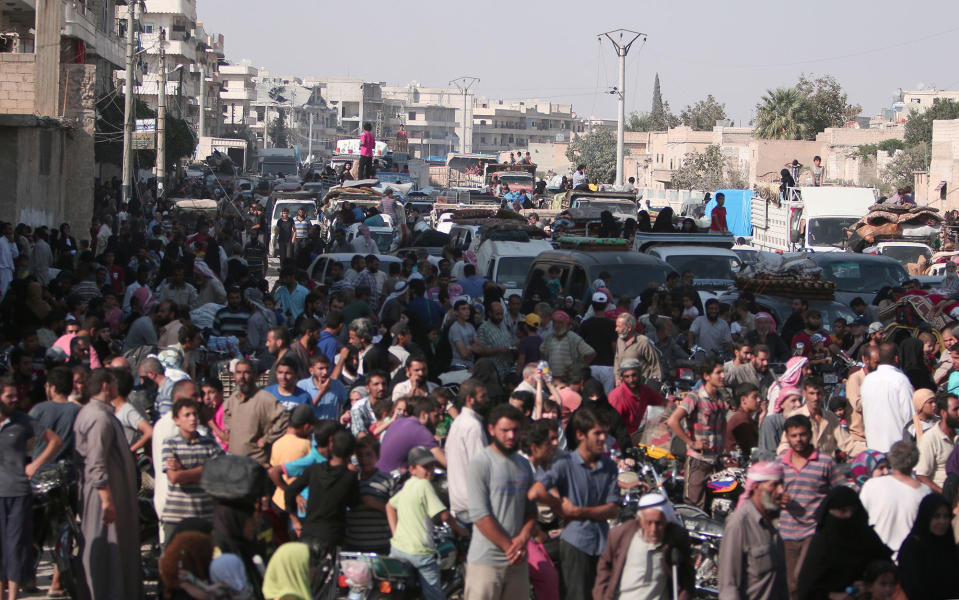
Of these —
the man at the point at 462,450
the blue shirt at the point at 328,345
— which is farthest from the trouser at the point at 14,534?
the blue shirt at the point at 328,345

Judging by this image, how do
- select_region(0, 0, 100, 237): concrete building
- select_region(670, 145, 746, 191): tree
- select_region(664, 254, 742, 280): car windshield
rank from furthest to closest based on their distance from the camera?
select_region(670, 145, 746, 191): tree → select_region(0, 0, 100, 237): concrete building → select_region(664, 254, 742, 280): car windshield

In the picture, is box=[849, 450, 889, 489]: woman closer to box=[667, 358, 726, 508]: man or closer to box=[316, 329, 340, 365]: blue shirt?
box=[667, 358, 726, 508]: man

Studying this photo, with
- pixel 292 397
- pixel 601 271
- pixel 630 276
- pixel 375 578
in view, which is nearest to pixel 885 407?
pixel 292 397

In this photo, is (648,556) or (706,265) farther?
(706,265)

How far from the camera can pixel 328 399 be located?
32.2ft

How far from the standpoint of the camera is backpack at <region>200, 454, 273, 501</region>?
6715 millimetres

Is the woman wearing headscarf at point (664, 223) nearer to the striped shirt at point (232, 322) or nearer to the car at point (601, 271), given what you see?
the car at point (601, 271)

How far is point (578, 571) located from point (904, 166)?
55.4 metres

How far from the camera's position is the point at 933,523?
7250mm

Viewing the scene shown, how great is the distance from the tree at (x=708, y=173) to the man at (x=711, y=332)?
187ft

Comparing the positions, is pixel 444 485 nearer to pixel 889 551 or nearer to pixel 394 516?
pixel 394 516

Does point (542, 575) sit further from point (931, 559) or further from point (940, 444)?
point (940, 444)

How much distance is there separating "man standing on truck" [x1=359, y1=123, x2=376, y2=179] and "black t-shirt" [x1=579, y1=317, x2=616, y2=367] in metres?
27.8

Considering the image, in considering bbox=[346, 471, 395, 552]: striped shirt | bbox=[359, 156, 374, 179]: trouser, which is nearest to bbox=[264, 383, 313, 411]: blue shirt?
bbox=[346, 471, 395, 552]: striped shirt
